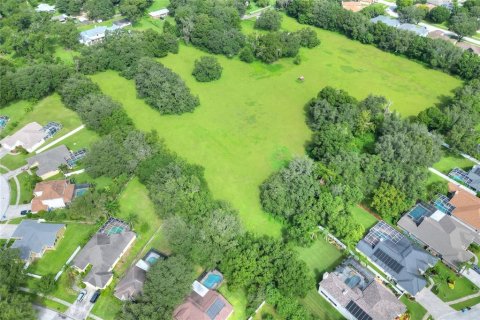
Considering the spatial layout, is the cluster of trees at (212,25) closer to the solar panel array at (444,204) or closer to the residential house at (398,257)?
the solar panel array at (444,204)

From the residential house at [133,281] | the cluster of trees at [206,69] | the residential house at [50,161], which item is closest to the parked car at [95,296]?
the residential house at [133,281]

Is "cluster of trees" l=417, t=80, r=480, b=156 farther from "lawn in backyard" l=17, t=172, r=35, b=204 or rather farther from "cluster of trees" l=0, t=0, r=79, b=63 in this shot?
"cluster of trees" l=0, t=0, r=79, b=63

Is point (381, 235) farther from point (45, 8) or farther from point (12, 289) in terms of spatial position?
point (45, 8)

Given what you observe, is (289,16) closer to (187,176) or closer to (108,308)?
(187,176)

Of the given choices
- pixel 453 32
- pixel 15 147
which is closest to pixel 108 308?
pixel 15 147

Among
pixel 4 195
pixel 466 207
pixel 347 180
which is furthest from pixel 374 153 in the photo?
pixel 4 195

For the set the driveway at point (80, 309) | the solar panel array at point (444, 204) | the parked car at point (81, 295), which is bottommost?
the driveway at point (80, 309)

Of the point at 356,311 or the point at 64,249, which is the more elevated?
the point at 356,311

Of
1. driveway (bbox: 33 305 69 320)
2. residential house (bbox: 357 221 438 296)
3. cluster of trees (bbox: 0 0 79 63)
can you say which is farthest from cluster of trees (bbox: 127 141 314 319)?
cluster of trees (bbox: 0 0 79 63)
